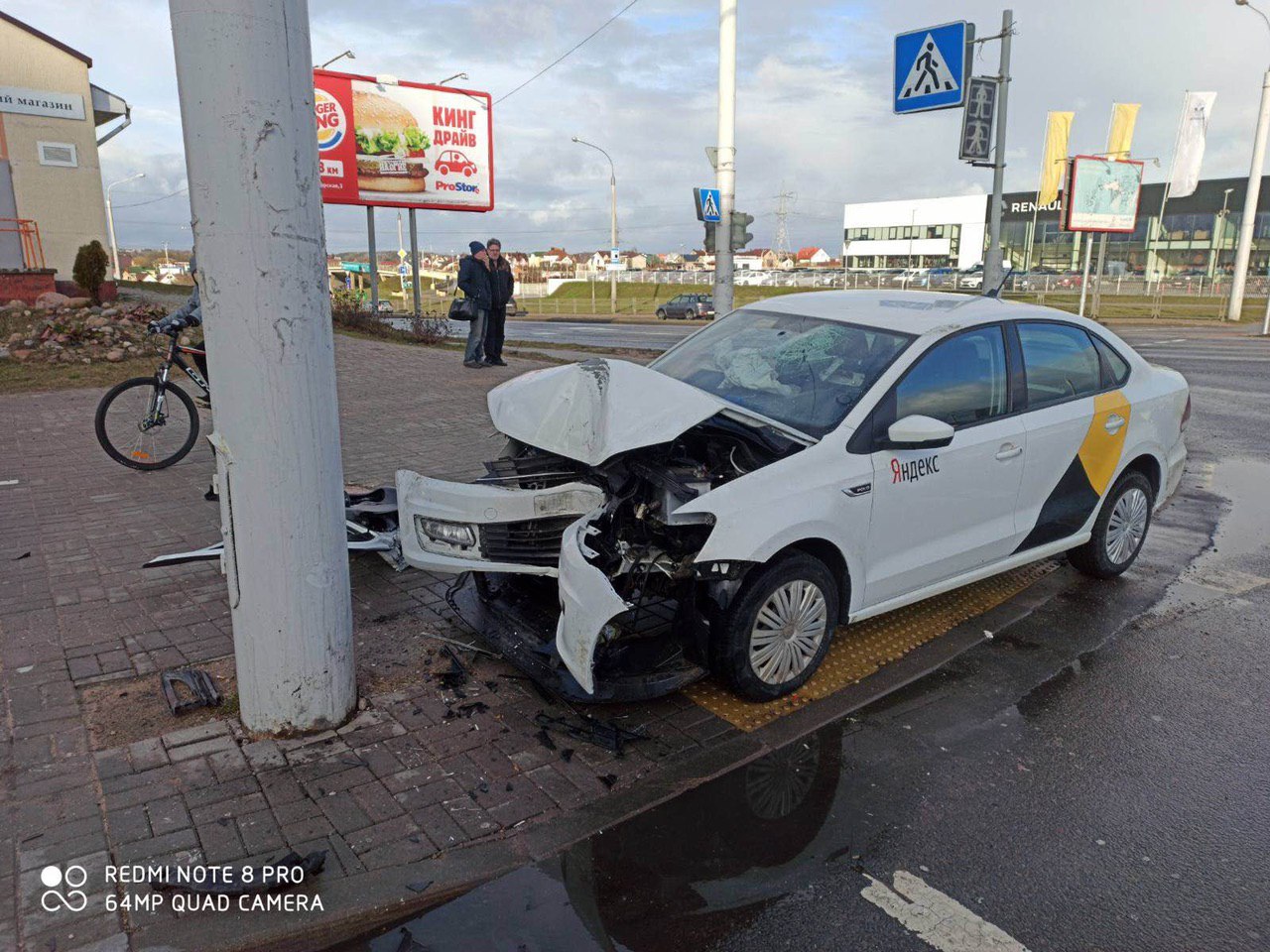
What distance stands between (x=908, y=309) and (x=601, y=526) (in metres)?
2.27

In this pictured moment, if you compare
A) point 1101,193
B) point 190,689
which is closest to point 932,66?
point 190,689

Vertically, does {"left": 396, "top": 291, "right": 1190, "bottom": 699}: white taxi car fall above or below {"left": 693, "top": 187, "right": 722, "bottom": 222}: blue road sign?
below

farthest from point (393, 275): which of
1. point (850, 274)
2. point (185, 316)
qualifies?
point (185, 316)

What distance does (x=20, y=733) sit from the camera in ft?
12.0

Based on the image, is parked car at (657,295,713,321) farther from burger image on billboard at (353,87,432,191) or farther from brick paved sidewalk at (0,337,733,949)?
brick paved sidewalk at (0,337,733,949)

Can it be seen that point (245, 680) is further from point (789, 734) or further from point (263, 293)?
point (789, 734)

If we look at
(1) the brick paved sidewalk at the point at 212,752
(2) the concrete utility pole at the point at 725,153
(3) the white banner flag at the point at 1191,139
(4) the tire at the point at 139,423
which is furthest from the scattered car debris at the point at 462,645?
(3) the white banner flag at the point at 1191,139

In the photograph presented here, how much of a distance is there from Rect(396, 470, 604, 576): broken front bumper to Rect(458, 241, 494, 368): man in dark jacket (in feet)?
32.3

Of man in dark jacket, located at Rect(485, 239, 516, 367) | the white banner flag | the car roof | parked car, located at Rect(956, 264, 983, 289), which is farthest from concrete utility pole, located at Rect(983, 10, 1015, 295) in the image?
parked car, located at Rect(956, 264, 983, 289)

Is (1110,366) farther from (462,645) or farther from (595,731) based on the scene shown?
(462,645)

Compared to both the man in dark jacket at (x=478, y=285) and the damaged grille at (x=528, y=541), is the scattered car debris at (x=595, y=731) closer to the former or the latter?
the damaged grille at (x=528, y=541)

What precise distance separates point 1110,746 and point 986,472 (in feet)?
4.76

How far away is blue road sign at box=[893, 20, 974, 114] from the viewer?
1249 centimetres

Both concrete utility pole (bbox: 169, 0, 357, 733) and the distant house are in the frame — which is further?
the distant house
